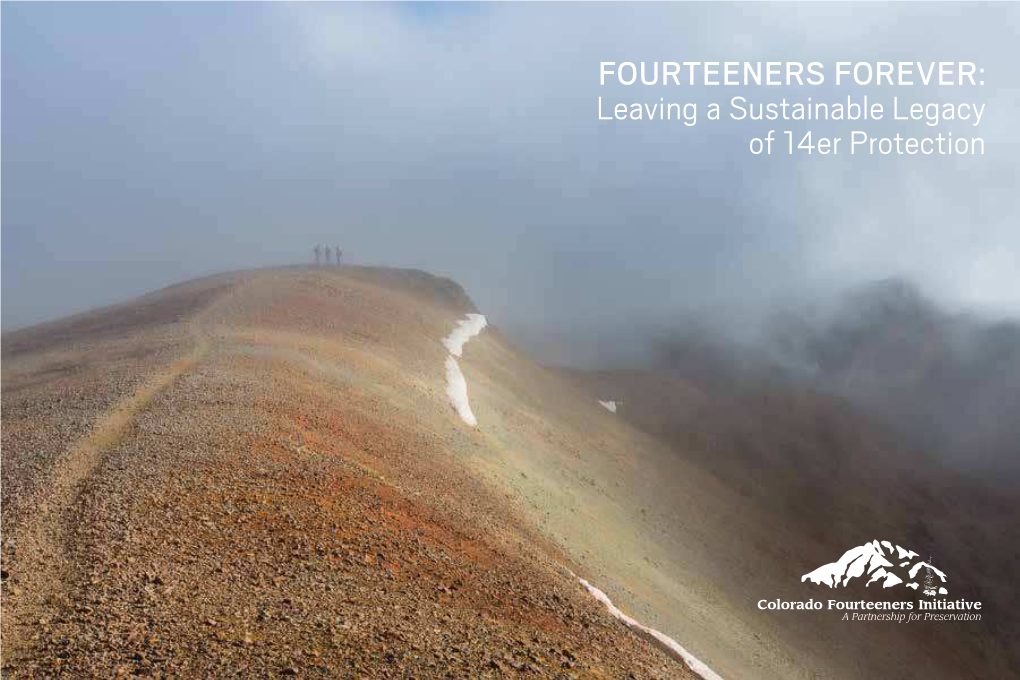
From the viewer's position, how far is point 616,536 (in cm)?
1934

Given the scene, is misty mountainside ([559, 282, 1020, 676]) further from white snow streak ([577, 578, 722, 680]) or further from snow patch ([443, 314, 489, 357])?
white snow streak ([577, 578, 722, 680])

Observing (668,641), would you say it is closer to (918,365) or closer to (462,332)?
(462,332)

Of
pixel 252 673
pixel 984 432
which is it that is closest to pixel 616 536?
pixel 252 673

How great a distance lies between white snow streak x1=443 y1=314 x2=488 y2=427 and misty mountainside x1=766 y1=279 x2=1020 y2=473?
31.4m

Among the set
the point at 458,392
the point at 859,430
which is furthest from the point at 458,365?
the point at 859,430

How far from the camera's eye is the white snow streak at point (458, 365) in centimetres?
2261

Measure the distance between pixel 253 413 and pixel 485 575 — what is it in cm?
709

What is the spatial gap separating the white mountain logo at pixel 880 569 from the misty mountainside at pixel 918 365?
46.7 ft

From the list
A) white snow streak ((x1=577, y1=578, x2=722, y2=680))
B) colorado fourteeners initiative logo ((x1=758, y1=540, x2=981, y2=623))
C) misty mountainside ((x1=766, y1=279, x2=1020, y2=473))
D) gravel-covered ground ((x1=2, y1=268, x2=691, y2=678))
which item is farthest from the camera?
misty mountainside ((x1=766, y1=279, x2=1020, y2=473))

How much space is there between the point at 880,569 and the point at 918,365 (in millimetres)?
31931

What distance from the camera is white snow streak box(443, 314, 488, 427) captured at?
22.6 metres

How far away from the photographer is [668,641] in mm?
11953

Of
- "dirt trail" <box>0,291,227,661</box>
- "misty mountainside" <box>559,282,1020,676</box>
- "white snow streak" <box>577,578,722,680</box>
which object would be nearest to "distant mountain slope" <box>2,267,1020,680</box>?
"dirt trail" <box>0,291,227,661</box>

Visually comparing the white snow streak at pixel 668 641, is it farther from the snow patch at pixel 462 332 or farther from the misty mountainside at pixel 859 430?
the snow patch at pixel 462 332
